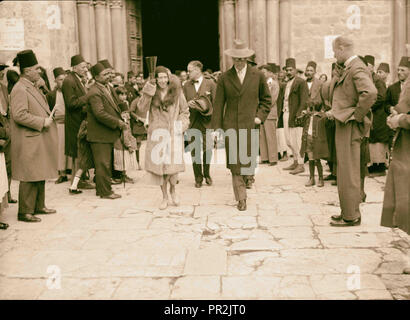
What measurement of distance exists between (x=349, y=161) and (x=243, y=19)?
921 cm

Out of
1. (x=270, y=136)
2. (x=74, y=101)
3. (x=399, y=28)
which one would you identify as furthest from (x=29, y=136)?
(x=399, y=28)

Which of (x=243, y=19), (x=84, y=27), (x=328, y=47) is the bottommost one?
(x=328, y=47)

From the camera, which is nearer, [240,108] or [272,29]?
[240,108]

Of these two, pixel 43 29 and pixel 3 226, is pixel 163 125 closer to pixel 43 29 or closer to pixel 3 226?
pixel 3 226

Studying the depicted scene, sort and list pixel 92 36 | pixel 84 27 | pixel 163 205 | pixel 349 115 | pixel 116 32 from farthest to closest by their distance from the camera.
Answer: pixel 116 32 → pixel 92 36 → pixel 84 27 → pixel 163 205 → pixel 349 115

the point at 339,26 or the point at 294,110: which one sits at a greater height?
the point at 339,26

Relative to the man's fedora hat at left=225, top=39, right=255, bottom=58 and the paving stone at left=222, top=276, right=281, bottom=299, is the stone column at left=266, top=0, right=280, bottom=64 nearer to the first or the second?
the man's fedora hat at left=225, top=39, right=255, bottom=58

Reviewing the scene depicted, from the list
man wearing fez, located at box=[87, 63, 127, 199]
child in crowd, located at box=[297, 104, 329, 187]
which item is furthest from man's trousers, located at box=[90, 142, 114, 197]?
child in crowd, located at box=[297, 104, 329, 187]

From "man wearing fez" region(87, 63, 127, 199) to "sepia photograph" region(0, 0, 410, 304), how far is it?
19mm

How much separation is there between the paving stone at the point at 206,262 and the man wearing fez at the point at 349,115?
1.57 metres

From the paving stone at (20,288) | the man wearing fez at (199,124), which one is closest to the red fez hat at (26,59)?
the man wearing fez at (199,124)

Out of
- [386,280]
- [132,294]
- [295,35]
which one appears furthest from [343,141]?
[295,35]

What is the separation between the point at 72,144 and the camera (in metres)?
8.84

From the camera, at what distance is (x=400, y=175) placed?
465cm
